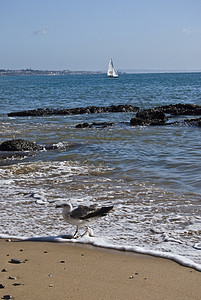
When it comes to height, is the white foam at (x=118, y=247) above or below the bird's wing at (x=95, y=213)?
below

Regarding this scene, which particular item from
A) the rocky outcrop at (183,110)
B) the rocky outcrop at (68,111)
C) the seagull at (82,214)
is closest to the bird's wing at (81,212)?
the seagull at (82,214)

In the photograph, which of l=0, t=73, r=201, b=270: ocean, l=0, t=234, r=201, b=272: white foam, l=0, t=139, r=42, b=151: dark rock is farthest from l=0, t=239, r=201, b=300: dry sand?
l=0, t=139, r=42, b=151: dark rock

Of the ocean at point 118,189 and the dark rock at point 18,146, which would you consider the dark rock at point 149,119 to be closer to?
the ocean at point 118,189

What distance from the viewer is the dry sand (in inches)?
154

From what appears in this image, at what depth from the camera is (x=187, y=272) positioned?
174 inches

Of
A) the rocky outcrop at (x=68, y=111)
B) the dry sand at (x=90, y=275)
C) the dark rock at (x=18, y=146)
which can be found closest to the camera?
the dry sand at (x=90, y=275)

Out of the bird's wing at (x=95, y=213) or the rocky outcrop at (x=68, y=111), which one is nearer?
the bird's wing at (x=95, y=213)

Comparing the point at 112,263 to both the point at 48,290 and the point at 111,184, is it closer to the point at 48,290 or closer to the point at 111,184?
the point at 48,290

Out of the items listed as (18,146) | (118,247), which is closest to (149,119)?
(18,146)

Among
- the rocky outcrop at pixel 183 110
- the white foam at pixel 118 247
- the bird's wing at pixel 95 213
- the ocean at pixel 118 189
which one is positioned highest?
the bird's wing at pixel 95 213

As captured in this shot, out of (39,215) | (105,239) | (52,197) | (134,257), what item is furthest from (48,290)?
(52,197)

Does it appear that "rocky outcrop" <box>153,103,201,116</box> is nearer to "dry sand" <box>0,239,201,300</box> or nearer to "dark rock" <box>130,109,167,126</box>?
"dark rock" <box>130,109,167,126</box>

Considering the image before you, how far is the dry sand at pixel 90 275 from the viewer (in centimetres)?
392

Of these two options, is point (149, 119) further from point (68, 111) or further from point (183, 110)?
point (68, 111)
